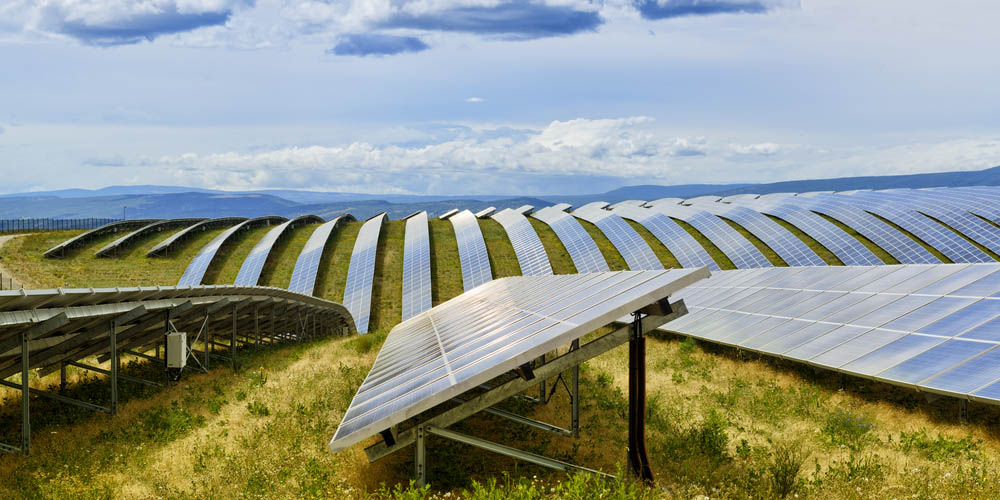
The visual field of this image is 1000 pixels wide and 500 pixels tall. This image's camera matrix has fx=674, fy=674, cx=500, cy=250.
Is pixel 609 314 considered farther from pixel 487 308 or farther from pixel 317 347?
pixel 317 347

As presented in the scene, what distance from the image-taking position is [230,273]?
218 feet

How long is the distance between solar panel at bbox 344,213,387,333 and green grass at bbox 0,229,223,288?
17201 millimetres

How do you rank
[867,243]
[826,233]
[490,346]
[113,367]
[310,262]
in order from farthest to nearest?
[826,233] < [310,262] < [867,243] < [113,367] < [490,346]

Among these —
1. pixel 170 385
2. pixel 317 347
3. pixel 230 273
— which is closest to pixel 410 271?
pixel 230 273

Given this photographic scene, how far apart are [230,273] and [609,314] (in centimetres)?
6243

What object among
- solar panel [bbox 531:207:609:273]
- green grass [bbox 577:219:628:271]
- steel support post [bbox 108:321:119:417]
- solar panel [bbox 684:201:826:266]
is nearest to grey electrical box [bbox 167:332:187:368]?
steel support post [bbox 108:321:119:417]

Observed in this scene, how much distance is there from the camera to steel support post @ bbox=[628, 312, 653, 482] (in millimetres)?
12445

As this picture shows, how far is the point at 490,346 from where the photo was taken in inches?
497

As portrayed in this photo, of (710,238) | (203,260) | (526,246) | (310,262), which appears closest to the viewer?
(310,262)

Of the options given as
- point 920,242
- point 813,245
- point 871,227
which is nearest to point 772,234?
point 813,245

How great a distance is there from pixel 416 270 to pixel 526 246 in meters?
13.5

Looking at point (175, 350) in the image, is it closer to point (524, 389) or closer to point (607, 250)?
point (524, 389)

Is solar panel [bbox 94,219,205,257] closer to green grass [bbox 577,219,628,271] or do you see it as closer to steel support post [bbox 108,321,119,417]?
green grass [bbox 577,219,628,271]

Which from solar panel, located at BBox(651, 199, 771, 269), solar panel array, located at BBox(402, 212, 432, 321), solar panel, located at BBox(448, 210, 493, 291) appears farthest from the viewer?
solar panel, located at BBox(651, 199, 771, 269)
